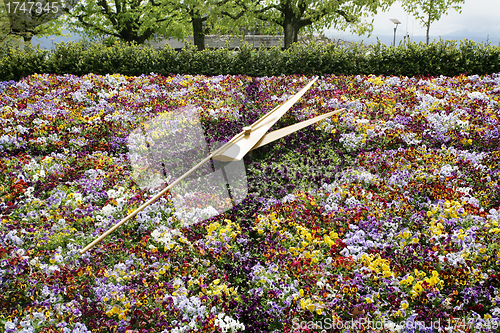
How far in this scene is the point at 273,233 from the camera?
3.65m

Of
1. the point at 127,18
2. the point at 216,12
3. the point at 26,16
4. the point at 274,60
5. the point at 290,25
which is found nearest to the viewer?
the point at 274,60

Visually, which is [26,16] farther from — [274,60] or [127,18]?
[274,60]

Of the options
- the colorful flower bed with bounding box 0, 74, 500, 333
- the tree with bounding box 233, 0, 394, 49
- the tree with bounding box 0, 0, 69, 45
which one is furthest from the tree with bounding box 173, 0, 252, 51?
the colorful flower bed with bounding box 0, 74, 500, 333

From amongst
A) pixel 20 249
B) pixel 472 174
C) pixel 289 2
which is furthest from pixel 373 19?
pixel 20 249

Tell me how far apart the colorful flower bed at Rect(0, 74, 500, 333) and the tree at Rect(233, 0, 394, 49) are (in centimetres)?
1097

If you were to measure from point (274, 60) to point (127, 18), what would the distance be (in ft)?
44.5

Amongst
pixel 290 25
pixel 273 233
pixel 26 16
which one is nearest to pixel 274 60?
pixel 273 233

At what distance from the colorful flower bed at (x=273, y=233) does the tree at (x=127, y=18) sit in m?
15.3

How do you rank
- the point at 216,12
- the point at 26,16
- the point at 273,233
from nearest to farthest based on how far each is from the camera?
the point at 273,233 < the point at 26,16 < the point at 216,12

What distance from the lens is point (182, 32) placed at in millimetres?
20625

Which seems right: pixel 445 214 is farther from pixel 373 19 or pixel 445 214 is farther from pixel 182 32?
pixel 182 32

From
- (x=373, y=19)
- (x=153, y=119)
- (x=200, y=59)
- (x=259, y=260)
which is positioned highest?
(x=373, y=19)

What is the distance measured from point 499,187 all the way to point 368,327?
2.94 m

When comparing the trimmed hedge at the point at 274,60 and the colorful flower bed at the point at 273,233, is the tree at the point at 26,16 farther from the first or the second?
the colorful flower bed at the point at 273,233
